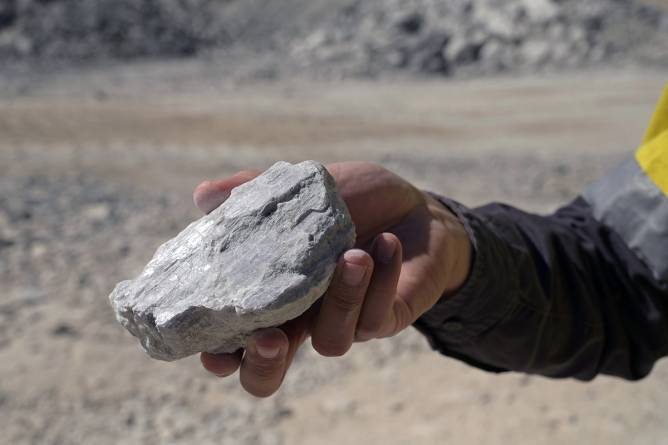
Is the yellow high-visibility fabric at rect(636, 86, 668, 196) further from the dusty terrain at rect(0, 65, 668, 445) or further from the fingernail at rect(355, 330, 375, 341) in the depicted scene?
the dusty terrain at rect(0, 65, 668, 445)

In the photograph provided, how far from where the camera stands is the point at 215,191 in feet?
6.79

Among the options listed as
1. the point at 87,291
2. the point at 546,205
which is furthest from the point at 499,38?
the point at 87,291

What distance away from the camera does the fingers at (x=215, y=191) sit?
206cm

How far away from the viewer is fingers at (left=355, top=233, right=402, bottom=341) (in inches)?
68.3

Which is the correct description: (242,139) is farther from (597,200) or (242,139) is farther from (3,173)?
(597,200)

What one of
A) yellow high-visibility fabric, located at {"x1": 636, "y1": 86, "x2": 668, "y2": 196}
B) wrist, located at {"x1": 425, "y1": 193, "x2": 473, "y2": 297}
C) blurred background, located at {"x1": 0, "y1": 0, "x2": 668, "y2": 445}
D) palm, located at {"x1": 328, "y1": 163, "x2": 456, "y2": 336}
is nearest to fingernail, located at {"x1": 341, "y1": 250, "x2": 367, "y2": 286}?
palm, located at {"x1": 328, "y1": 163, "x2": 456, "y2": 336}

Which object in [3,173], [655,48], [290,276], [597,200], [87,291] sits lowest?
[655,48]

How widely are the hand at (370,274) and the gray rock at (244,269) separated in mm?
58

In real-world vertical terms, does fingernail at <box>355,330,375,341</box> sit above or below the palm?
below

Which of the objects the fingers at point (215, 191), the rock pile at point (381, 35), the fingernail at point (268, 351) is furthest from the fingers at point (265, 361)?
the rock pile at point (381, 35)

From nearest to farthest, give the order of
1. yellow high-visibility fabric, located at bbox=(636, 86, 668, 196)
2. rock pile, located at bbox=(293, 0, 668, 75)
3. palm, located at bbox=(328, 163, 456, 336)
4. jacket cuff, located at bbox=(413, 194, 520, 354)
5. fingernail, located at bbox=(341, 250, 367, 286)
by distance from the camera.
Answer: fingernail, located at bbox=(341, 250, 367, 286) < palm, located at bbox=(328, 163, 456, 336) < jacket cuff, located at bbox=(413, 194, 520, 354) < yellow high-visibility fabric, located at bbox=(636, 86, 668, 196) < rock pile, located at bbox=(293, 0, 668, 75)

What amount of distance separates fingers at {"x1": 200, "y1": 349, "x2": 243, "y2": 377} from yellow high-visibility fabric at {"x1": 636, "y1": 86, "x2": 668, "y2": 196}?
4.30 feet

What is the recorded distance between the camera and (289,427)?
12.6ft

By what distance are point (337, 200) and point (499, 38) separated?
15.2 m
